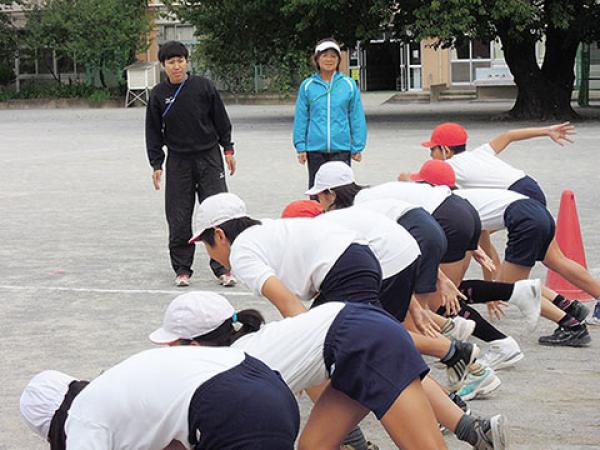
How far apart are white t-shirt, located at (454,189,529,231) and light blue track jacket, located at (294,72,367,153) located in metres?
2.90

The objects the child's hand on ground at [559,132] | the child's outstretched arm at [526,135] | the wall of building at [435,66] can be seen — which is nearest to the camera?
the child's outstretched arm at [526,135]

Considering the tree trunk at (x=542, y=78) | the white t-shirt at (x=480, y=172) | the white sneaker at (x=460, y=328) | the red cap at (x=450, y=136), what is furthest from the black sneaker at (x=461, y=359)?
the tree trunk at (x=542, y=78)

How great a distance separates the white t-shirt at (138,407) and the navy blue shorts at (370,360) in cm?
58

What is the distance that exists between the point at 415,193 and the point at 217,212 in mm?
1702

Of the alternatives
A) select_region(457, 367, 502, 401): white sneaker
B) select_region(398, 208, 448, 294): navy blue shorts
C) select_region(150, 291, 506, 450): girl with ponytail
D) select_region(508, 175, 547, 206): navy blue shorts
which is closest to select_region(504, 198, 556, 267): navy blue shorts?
select_region(508, 175, 547, 206): navy blue shorts

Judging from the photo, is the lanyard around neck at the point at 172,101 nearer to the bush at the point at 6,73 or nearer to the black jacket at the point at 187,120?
the black jacket at the point at 187,120

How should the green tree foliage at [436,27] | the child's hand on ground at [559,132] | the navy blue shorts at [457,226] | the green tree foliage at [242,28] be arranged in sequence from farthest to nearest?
1. the green tree foliage at [242,28]
2. the green tree foliage at [436,27]
3. the child's hand on ground at [559,132]
4. the navy blue shorts at [457,226]

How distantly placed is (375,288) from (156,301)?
395 centimetres

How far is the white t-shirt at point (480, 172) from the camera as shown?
7.86 m

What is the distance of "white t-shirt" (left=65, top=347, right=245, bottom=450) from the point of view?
3.74 meters

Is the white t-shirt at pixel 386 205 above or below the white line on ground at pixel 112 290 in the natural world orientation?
above

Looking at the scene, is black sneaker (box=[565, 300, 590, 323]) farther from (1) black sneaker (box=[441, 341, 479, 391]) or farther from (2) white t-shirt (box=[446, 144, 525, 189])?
(1) black sneaker (box=[441, 341, 479, 391])

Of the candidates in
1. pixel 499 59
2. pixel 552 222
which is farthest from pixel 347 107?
pixel 499 59

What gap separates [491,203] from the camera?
7.49 meters
